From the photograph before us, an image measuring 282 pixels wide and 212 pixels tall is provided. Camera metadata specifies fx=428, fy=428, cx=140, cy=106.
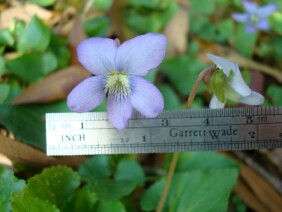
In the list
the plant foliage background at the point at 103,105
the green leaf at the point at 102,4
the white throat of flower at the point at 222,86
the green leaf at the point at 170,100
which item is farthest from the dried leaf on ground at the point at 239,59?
the white throat of flower at the point at 222,86

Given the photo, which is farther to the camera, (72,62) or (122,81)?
(72,62)

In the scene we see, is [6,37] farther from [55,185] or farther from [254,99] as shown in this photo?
[254,99]

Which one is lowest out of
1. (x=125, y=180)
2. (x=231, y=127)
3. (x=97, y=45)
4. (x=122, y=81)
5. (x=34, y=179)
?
(x=125, y=180)

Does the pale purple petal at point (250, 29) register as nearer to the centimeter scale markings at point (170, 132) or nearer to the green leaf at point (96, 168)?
the centimeter scale markings at point (170, 132)

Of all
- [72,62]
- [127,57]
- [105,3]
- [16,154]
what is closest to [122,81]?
[127,57]

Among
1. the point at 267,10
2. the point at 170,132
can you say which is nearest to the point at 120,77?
the point at 170,132

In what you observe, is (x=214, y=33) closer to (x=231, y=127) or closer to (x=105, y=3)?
(x=105, y=3)
